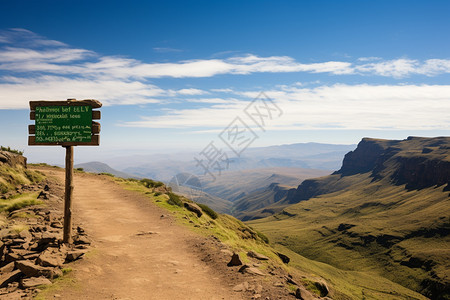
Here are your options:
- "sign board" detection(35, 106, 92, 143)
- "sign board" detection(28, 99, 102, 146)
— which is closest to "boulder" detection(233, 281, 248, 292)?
"sign board" detection(28, 99, 102, 146)

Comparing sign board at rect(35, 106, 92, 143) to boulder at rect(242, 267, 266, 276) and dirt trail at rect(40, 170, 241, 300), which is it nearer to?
dirt trail at rect(40, 170, 241, 300)

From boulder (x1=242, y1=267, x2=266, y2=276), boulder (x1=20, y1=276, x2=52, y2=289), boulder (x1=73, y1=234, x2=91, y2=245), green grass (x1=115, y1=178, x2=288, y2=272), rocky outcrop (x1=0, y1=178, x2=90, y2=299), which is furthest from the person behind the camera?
green grass (x1=115, y1=178, x2=288, y2=272)

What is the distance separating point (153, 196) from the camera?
109ft

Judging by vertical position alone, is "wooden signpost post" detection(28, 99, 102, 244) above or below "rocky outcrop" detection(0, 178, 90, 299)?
above

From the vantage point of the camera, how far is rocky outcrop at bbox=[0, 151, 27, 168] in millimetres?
29547

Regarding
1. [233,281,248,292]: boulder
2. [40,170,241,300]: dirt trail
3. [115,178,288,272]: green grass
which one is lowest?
[115,178,288,272]: green grass

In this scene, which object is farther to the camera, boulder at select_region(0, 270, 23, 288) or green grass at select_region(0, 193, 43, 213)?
green grass at select_region(0, 193, 43, 213)

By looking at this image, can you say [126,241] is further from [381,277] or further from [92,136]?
[381,277]

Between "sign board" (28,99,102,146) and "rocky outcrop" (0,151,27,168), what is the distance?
17562 mm

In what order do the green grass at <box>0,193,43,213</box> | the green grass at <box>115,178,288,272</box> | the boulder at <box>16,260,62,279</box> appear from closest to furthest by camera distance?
the boulder at <box>16,260,62,279</box>, the green grass at <box>0,193,43,213</box>, the green grass at <box>115,178,288,272</box>

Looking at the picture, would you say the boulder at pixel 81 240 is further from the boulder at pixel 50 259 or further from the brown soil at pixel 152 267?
the boulder at pixel 50 259

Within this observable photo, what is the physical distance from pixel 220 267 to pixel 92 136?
9.75 m

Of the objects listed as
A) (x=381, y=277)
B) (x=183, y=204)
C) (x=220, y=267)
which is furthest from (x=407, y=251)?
(x=220, y=267)

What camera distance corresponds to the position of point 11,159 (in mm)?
30641
